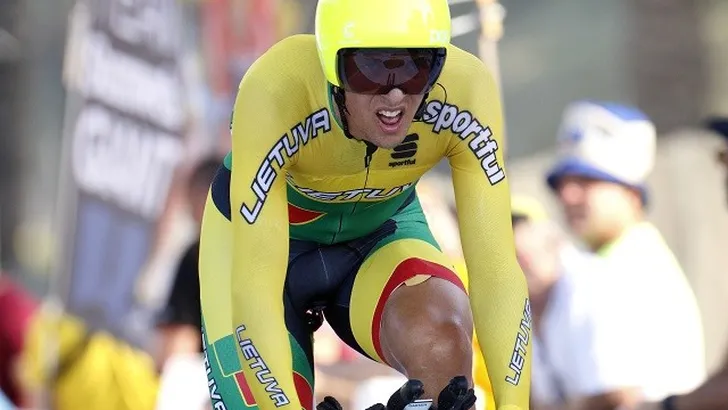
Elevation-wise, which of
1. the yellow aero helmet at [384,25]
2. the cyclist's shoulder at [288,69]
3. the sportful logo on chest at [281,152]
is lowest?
the sportful logo on chest at [281,152]

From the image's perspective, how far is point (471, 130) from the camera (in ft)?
18.5

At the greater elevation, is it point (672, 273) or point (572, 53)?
point (572, 53)

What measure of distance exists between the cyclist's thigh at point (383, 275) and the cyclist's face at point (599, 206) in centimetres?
Answer: 190

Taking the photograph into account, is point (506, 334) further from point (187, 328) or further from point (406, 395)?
point (187, 328)

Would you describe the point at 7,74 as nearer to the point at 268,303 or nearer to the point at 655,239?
the point at 655,239

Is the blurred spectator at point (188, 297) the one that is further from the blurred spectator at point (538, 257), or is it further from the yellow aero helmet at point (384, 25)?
the yellow aero helmet at point (384, 25)

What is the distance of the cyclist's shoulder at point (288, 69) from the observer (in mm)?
5570

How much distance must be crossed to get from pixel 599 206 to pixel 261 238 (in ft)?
9.68

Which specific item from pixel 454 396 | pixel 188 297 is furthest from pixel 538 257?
pixel 454 396

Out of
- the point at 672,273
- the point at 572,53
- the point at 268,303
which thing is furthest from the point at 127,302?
the point at 268,303

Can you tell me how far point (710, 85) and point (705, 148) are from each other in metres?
0.40

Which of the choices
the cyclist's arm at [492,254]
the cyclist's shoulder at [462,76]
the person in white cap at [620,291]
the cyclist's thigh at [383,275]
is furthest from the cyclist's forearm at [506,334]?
the person in white cap at [620,291]

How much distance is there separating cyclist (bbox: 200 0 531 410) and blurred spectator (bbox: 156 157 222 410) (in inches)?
96.0

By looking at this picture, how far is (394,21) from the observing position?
204 inches
